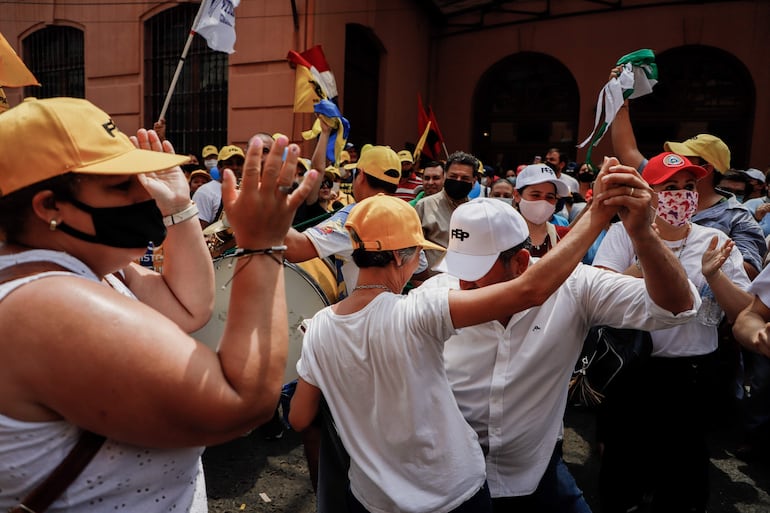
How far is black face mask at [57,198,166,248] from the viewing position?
122 cm

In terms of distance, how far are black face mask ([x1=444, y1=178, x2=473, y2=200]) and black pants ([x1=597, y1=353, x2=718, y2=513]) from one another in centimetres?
228

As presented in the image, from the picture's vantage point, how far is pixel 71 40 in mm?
12773

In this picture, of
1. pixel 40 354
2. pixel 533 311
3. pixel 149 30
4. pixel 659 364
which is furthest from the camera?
pixel 149 30

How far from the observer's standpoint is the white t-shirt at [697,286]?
2.90 meters

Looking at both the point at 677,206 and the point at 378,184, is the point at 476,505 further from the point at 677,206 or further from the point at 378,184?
the point at 378,184

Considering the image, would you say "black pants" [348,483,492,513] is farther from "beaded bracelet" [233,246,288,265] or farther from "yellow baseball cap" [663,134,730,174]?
"yellow baseball cap" [663,134,730,174]

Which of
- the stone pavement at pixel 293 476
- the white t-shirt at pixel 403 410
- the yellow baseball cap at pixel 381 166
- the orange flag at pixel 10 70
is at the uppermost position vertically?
the orange flag at pixel 10 70

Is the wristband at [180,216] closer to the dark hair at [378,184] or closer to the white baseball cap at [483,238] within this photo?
the white baseball cap at [483,238]

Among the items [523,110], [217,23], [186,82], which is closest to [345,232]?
[217,23]

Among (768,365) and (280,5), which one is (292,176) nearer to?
(768,365)

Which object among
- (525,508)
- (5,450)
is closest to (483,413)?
(525,508)

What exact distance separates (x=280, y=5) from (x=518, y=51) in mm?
6078

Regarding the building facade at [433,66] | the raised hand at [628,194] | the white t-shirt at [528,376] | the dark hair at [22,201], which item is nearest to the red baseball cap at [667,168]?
the white t-shirt at [528,376]

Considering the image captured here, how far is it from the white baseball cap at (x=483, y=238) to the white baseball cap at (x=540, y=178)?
191 cm
